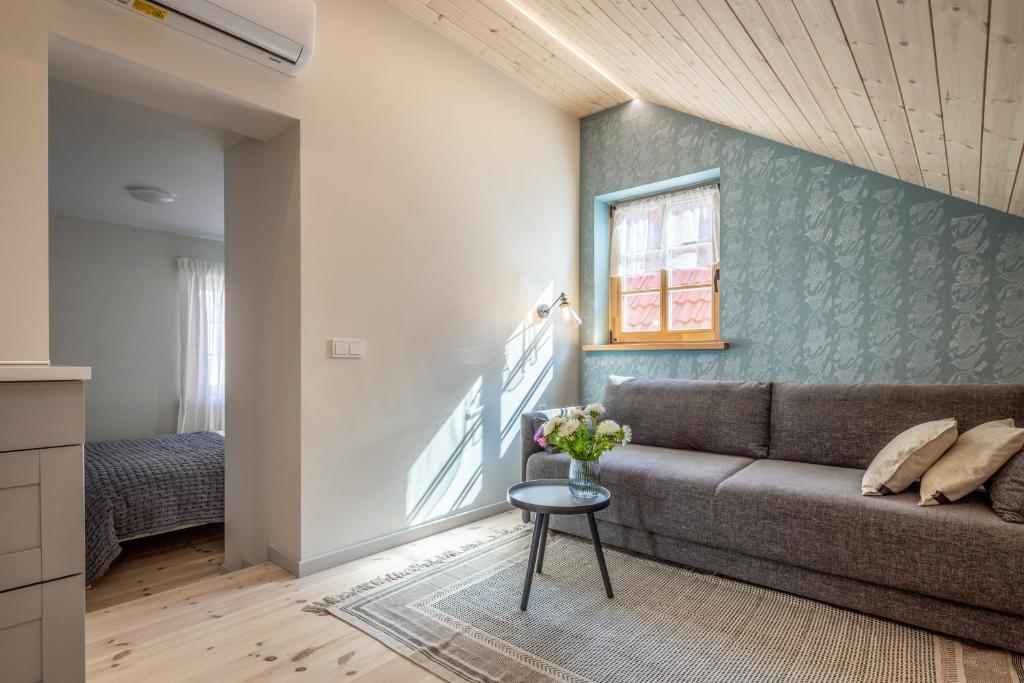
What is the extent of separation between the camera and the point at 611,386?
350 cm

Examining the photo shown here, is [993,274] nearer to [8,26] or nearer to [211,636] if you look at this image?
[211,636]

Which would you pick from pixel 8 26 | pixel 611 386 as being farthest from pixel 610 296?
pixel 8 26

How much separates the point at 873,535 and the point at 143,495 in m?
3.85

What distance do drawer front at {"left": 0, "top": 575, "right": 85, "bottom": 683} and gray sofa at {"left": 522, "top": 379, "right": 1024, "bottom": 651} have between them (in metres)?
2.07

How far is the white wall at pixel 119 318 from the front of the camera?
480 centimetres

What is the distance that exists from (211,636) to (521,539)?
4.85 ft

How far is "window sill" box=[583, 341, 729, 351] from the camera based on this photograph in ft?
11.2

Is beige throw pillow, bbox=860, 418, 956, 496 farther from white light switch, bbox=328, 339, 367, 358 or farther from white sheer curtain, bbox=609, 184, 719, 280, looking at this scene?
A: white light switch, bbox=328, 339, 367, 358

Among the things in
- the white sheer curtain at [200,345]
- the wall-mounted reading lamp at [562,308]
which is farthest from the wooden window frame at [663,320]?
the white sheer curtain at [200,345]

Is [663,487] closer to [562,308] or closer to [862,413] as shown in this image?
[862,413]

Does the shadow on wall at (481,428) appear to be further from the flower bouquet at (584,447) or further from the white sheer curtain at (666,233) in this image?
the flower bouquet at (584,447)

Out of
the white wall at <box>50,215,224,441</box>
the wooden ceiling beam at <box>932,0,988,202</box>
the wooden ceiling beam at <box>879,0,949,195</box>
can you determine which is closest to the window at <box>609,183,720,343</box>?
the wooden ceiling beam at <box>879,0,949,195</box>

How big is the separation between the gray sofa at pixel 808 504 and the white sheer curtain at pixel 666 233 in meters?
0.95

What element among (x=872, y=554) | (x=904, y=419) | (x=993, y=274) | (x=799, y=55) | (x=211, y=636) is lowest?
(x=211, y=636)
